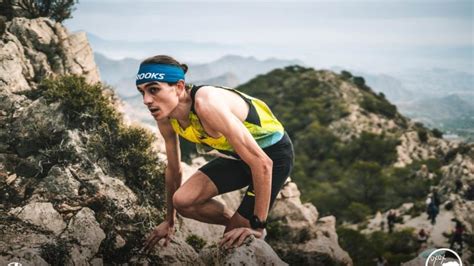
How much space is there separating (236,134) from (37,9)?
1155 centimetres

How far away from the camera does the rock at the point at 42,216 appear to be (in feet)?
16.1

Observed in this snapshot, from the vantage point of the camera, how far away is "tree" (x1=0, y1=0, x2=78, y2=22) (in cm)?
1132

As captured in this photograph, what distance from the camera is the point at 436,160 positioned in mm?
41312

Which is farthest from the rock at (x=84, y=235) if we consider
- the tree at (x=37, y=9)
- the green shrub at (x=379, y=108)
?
the green shrub at (x=379, y=108)

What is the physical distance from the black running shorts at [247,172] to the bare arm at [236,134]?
2.26 ft

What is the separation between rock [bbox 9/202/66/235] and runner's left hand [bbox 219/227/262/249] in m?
2.21

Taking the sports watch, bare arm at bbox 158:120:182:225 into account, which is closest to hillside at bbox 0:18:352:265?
the sports watch

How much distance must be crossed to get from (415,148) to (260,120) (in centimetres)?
4796

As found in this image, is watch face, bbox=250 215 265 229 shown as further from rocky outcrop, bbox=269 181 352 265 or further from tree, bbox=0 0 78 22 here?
tree, bbox=0 0 78 22

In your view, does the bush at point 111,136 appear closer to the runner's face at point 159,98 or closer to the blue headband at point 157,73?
the runner's face at point 159,98

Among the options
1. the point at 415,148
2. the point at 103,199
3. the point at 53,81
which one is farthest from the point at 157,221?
the point at 415,148

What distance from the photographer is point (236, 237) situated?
4.40m

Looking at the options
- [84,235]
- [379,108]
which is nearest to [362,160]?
[379,108]

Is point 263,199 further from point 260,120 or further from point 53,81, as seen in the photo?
point 53,81
